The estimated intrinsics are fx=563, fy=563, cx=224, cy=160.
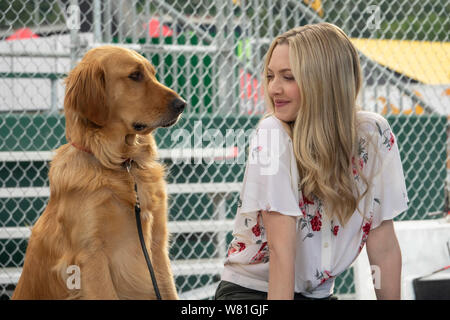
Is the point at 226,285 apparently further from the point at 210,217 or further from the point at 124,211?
the point at 210,217

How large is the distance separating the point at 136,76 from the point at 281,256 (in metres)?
1.20

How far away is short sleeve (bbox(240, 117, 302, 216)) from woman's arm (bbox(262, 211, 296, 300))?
37 millimetres

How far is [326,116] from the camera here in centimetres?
179

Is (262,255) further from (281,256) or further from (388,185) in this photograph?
(388,185)

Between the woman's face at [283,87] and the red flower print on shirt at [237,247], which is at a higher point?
the woman's face at [283,87]

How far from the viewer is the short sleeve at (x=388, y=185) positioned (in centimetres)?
188

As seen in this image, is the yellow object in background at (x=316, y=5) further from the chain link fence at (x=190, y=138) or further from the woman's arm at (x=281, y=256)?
the woman's arm at (x=281, y=256)

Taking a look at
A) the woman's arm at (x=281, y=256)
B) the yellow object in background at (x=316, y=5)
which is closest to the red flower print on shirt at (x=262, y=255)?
the woman's arm at (x=281, y=256)

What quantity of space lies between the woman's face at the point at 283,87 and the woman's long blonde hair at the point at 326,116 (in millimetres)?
43

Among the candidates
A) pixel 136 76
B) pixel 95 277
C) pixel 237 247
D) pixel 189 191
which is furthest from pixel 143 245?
pixel 189 191

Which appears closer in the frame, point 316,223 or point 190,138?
point 316,223

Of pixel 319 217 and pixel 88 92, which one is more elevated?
pixel 88 92

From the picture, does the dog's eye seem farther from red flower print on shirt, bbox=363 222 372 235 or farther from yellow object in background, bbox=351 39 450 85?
yellow object in background, bbox=351 39 450 85
